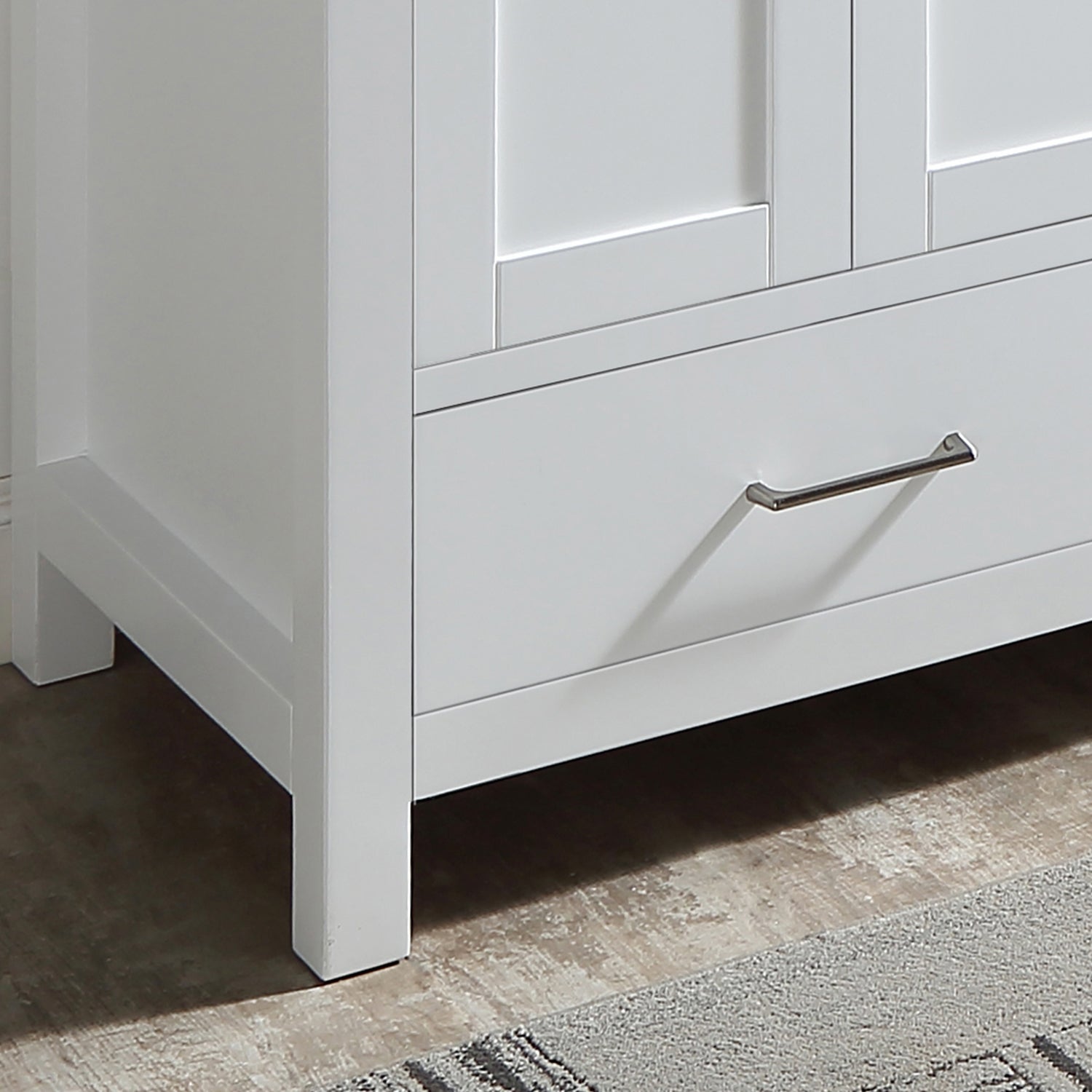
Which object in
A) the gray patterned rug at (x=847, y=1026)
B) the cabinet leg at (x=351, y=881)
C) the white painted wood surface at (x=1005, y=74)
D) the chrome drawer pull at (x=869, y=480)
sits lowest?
the gray patterned rug at (x=847, y=1026)

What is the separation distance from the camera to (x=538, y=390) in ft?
4.04

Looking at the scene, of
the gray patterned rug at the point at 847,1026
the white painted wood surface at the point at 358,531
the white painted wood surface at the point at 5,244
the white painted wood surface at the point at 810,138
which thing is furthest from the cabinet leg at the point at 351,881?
the white painted wood surface at the point at 5,244

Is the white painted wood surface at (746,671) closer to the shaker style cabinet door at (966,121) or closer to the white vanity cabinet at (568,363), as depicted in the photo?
the white vanity cabinet at (568,363)

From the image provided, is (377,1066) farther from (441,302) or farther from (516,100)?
(516,100)

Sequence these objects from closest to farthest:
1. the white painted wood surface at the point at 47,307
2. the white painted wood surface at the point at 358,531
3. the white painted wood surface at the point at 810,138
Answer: the white painted wood surface at the point at 358,531 → the white painted wood surface at the point at 810,138 → the white painted wood surface at the point at 47,307

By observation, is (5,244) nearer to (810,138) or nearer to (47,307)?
(47,307)

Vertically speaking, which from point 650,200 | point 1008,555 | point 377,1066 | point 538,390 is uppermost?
point 650,200

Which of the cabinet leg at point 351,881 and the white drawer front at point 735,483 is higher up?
the white drawer front at point 735,483

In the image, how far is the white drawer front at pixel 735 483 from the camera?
1241mm

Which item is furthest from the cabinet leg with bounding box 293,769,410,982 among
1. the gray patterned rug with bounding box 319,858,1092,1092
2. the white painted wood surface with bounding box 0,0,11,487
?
the white painted wood surface with bounding box 0,0,11,487

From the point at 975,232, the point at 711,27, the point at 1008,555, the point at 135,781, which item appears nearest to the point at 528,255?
the point at 711,27

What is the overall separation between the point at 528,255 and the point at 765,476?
0.71 ft

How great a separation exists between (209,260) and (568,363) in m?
0.27

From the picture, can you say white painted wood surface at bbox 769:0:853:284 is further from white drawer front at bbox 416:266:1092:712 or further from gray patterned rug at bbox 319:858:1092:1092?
gray patterned rug at bbox 319:858:1092:1092
